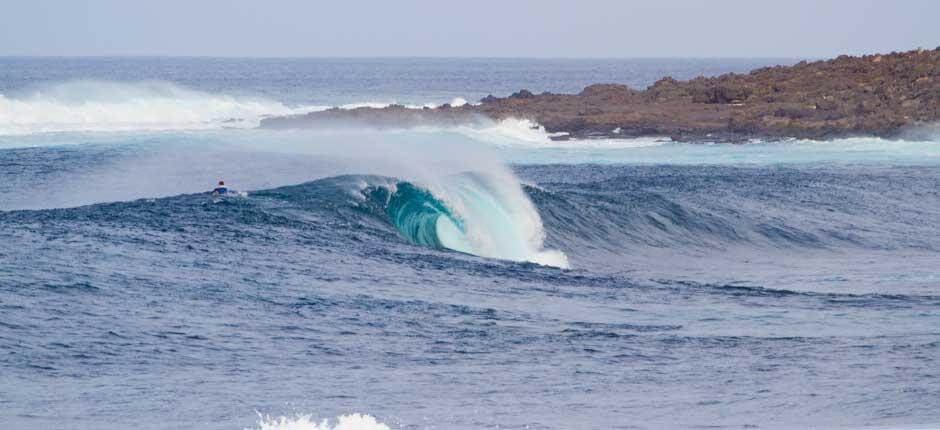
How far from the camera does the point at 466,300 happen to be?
15539 millimetres

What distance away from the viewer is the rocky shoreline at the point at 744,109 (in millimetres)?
45812

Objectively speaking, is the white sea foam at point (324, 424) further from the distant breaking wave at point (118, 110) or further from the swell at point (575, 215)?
the distant breaking wave at point (118, 110)

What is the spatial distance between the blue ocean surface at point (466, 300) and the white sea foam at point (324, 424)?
0.03 m

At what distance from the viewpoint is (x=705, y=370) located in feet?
39.1

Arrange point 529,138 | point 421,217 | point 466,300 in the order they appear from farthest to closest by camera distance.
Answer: point 529,138, point 421,217, point 466,300

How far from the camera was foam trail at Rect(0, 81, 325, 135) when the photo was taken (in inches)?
2104

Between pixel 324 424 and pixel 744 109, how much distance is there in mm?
42744

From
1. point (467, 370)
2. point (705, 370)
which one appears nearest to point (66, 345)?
point (467, 370)

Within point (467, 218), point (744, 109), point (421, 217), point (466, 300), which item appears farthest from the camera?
point (744, 109)

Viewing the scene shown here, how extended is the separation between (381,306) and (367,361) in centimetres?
257

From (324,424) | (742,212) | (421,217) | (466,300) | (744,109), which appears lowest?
(324,424)

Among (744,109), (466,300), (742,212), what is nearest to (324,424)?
(466,300)

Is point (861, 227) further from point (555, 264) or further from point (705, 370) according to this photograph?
point (705, 370)

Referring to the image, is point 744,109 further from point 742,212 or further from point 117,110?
point 117,110
